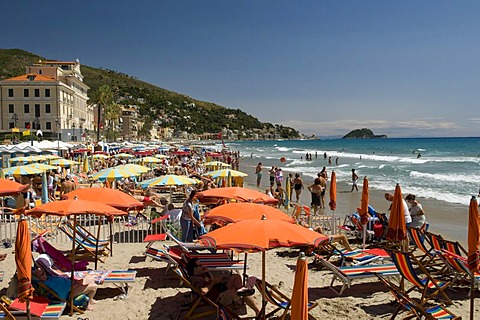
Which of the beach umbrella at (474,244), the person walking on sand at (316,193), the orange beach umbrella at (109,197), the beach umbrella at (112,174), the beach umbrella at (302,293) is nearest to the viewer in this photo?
the beach umbrella at (302,293)

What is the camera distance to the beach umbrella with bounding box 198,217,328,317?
4.50 meters

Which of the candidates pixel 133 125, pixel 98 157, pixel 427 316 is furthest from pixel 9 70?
pixel 427 316

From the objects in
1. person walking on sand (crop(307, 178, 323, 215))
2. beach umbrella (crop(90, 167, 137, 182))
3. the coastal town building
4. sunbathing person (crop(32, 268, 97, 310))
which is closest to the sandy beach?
sunbathing person (crop(32, 268, 97, 310))

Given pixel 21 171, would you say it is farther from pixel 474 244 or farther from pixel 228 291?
pixel 474 244

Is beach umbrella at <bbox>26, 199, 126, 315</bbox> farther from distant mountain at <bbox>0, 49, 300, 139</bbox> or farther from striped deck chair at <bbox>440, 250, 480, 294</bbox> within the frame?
distant mountain at <bbox>0, 49, 300, 139</bbox>

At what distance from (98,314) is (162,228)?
4.80 m

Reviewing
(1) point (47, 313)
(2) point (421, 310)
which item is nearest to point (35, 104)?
(1) point (47, 313)

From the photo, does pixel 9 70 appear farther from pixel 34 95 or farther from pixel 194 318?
pixel 194 318

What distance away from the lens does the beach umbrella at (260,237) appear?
450 cm

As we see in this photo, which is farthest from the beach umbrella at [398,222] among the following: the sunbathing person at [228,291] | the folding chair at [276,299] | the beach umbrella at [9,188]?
the beach umbrella at [9,188]

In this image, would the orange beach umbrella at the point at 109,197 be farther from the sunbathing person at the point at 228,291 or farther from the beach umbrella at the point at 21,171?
the beach umbrella at the point at 21,171

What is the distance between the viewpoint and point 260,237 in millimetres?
4594

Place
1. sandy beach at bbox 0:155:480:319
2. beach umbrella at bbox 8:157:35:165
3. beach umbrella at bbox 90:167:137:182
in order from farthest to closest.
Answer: beach umbrella at bbox 8:157:35:165 → beach umbrella at bbox 90:167:137:182 → sandy beach at bbox 0:155:480:319

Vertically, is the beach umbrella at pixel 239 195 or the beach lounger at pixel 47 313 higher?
the beach umbrella at pixel 239 195
